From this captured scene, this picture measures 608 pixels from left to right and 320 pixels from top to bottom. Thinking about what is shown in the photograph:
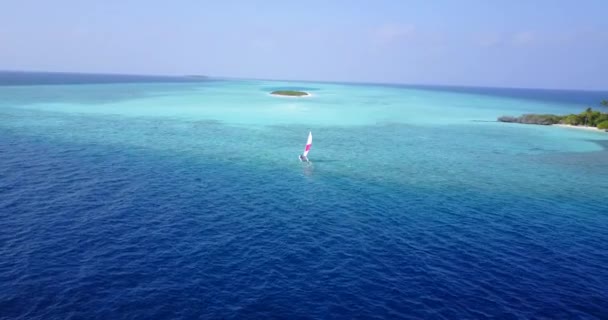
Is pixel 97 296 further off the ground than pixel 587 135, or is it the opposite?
pixel 587 135

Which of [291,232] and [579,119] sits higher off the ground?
[579,119]

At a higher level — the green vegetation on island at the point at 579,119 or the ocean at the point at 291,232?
the green vegetation on island at the point at 579,119

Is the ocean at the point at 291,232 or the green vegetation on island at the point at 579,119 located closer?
the ocean at the point at 291,232

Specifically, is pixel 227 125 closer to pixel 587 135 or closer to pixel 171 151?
pixel 171 151

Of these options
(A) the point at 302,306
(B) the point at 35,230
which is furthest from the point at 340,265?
(B) the point at 35,230

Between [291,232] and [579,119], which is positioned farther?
[579,119]

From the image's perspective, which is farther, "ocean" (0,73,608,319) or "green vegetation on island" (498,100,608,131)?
"green vegetation on island" (498,100,608,131)

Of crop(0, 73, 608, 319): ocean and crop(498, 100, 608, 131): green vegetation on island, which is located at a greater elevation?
crop(498, 100, 608, 131): green vegetation on island

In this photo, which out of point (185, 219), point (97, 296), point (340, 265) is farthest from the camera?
point (185, 219)
